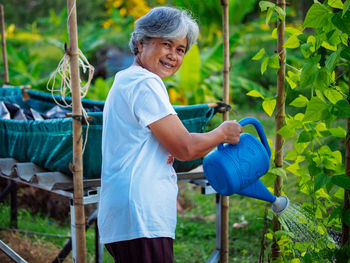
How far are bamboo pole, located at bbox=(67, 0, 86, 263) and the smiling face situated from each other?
0.89 feet

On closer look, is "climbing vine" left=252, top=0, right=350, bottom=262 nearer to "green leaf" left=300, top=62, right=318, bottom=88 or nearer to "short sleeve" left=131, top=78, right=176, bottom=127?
"green leaf" left=300, top=62, right=318, bottom=88

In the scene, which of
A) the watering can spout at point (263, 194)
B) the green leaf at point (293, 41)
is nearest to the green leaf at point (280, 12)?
the green leaf at point (293, 41)

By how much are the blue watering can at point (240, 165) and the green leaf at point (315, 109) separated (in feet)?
0.77

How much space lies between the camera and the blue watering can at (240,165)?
5.21 ft

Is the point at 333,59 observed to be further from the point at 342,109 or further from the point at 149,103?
the point at 149,103

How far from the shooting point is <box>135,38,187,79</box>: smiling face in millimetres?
1583

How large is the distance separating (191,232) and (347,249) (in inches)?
79.6

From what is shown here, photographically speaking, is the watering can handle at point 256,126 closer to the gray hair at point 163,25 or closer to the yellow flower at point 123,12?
the gray hair at point 163,25

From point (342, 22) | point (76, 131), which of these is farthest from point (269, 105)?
point (76, 131)

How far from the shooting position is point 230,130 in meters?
1.58

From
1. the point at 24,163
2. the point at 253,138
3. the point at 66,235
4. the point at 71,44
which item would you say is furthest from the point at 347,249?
the point at 66,235

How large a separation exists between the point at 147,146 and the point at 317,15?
0.69 m

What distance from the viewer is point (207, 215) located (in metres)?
3.79

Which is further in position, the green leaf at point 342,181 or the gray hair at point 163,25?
the gray hair at point 163,25
